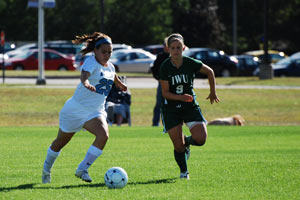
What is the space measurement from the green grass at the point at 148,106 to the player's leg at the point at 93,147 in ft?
43.1

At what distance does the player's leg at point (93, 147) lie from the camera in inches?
324

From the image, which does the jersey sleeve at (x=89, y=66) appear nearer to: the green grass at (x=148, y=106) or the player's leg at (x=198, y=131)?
the player's leg at (x=198, y=131)

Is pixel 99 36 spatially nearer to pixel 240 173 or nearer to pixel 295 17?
pixel 240 173

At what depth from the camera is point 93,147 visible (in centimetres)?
827

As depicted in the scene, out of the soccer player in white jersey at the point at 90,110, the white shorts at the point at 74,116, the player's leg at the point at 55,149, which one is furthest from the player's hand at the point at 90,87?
the player's leg at the point at 55,149

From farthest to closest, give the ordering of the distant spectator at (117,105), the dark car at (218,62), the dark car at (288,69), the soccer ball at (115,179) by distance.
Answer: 1. the dark car at (288,69)
2. the dark car at (218,62)
3. the distant spectator at (117,105)
4. the soccer ball at (115,179)

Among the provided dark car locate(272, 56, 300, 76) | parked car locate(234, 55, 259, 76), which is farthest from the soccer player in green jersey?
parked car locate(234, 55, 259, 76)

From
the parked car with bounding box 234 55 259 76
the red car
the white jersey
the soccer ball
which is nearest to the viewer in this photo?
the soccer ball

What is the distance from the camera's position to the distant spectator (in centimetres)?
1889

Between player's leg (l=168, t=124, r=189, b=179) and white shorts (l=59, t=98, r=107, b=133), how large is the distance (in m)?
1.07

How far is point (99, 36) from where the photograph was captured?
28.2 feet

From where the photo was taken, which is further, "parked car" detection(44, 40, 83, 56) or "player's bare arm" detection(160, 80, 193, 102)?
"parked car" detection(44, 40, 83, 56)

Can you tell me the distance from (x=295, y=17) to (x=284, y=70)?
32189 mm

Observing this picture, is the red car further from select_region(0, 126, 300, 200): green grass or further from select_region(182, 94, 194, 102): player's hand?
select_region(182, 94, 194, 102): player's hand
